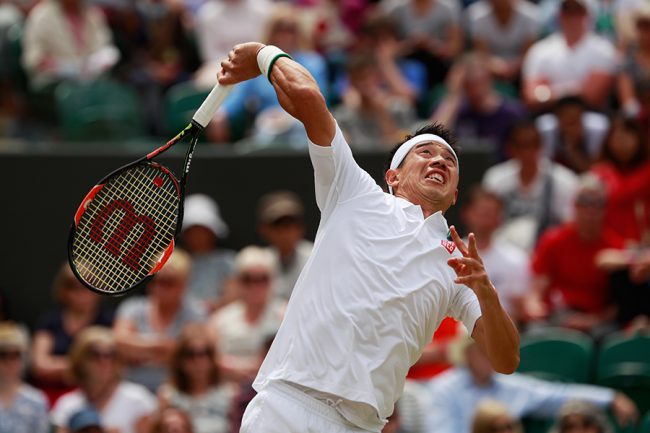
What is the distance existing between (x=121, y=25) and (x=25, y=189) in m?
2.78

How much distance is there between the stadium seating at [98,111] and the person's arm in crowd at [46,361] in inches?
84.2

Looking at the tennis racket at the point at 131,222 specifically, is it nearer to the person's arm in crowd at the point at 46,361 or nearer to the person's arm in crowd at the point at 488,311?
the person's arm in crowd at the point at 488,311

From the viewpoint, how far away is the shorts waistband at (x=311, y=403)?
504 cm

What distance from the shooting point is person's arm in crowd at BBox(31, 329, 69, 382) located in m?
9.26

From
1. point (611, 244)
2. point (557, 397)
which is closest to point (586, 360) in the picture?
point (557, 397)

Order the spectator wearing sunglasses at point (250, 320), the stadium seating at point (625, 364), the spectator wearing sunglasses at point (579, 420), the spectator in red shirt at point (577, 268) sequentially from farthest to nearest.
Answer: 1. the spectator in red shirt at point (577, 268)
2. the spectator wearing sunglasses at point (250, 320)
3. the stadium seating at point (625, 364)
4. the spectator wearing sunglasses at point (579, 420)

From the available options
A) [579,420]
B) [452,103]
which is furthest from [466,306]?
[452,103]

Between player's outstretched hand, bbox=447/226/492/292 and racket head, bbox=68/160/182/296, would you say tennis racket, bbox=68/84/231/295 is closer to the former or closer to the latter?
racket head, bbox=68/160/182/296

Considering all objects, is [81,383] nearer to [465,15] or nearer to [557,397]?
[557,397]

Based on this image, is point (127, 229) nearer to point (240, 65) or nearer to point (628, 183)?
point (240, 65)

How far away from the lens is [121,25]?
12.9 metres

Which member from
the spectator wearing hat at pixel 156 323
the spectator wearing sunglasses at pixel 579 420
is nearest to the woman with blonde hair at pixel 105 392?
the spectator wearing hat at pixel 156 323

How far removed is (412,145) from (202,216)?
4818mm

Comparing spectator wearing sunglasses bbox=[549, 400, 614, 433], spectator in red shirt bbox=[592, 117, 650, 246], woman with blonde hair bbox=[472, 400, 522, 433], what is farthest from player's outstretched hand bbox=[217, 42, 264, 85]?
spectator in red shirt bbox=[592, 117, 650, 246]
